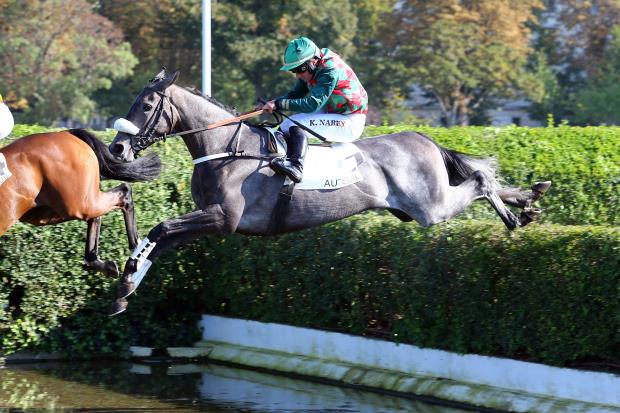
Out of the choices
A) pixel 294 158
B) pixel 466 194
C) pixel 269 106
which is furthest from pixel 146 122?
pixel 466 194

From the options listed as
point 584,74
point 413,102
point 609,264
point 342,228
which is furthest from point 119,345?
point 584,74

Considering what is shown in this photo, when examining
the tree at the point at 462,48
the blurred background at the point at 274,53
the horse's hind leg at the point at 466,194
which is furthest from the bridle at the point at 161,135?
the tree at the point at 462,48

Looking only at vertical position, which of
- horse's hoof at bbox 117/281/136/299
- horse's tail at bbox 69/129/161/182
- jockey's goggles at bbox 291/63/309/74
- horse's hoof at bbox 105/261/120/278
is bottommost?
horse's hoof at bbox 105/261/120/278

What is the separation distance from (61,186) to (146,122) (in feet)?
4.34

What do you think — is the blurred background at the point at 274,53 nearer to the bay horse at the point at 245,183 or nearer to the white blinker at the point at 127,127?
the bay horse at the point at 245,183

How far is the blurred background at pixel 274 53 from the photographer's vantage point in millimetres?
38906

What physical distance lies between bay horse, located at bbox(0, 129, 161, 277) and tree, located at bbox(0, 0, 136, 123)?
99.7ft

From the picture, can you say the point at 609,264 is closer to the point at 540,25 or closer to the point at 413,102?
the point at 413,102

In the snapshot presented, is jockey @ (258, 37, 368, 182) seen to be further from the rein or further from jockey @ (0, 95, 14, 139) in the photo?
jockey @ (0, 95, 14, 139)

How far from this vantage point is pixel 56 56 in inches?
1566

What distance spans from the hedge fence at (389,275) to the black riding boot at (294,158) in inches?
55.8

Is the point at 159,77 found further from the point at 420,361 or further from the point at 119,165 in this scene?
the point at 420,361

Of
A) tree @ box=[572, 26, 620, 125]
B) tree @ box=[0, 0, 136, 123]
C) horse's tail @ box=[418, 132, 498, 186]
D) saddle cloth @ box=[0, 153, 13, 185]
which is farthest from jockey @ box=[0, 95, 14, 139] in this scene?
tree @ box=[572, 26, 620, 125]

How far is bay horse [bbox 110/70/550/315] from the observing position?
8125mm
